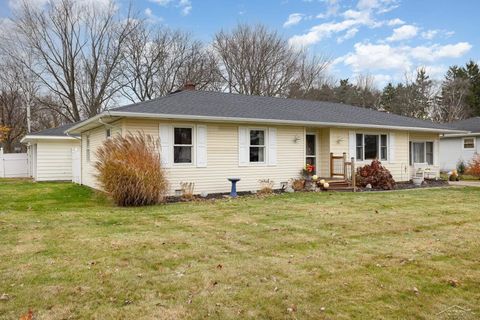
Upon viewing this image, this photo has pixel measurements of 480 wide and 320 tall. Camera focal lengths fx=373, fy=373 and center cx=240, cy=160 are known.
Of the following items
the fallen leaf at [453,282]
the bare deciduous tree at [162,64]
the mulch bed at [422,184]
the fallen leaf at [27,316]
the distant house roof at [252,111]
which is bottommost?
the fallen leaf at [453,282]

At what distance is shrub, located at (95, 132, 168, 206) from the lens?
9.19 metres

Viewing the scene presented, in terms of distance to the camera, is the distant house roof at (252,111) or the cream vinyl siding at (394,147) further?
the cream vinyl siding at (394,147)

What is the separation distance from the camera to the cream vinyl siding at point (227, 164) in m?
11.4

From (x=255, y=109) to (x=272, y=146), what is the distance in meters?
1.65

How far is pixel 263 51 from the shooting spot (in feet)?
102

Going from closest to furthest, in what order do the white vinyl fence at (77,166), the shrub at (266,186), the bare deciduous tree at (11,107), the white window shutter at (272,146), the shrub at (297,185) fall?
the shrub at (266,186) < the white window shutter at (272,146) < the shrub at (297,185) < the white vinyl fence at (77,166) < the bare deciduous tree at (11,107)

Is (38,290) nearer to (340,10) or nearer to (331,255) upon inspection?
(331,255)

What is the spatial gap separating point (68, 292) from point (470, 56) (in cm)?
4779

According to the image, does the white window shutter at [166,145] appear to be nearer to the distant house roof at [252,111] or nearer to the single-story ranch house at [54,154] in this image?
the distant house roof at [252,111]

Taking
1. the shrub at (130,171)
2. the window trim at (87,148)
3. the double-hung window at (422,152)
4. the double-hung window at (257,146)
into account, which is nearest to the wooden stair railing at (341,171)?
the double-hung window at (257,146)

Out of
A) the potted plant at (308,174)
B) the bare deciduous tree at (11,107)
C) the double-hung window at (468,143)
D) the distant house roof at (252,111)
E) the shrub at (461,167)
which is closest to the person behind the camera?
the distant house roof at (252,111)

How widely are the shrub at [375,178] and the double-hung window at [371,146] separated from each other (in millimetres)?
1189

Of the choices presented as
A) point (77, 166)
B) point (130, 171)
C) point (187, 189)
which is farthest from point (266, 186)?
point (77, 166)

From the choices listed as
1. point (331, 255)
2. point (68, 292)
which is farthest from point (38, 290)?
point (331, 255)
